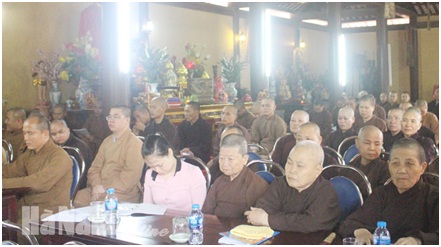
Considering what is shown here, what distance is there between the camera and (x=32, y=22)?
24.1ft

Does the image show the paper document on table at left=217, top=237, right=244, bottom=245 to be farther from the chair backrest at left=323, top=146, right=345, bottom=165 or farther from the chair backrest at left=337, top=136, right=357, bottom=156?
the chair backrest at left=337, top=136, right=357, bottom=156

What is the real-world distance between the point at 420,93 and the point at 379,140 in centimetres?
1208

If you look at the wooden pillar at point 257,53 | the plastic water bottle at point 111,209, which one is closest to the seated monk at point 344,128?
the plastic water bottle at point 111,209

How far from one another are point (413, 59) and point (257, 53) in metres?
7.67

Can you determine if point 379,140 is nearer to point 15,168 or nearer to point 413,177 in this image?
point 413,177

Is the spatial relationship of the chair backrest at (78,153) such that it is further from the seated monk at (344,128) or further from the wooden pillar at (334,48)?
the wooden pillar at (334,48)

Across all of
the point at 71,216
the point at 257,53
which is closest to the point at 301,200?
the point at 71,216

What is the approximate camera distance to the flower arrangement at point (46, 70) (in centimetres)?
651

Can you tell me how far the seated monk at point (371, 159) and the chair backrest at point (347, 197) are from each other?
24.8 inches

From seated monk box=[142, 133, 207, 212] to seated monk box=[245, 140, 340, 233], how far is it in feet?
1.58

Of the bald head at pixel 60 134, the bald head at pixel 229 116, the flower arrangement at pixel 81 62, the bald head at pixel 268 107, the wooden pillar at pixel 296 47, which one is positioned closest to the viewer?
the bald head at pixel 60 134

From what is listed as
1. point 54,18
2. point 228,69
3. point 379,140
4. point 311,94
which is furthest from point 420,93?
point 379,140

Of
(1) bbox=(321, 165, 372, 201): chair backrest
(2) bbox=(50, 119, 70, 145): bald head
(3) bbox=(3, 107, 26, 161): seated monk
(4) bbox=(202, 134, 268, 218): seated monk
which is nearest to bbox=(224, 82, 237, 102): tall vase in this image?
(3) bbox=(3, 107, 26, 161): seated monk

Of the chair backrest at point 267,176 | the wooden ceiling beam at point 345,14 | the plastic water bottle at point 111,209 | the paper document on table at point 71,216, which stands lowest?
the paper document on table at point 71,216
